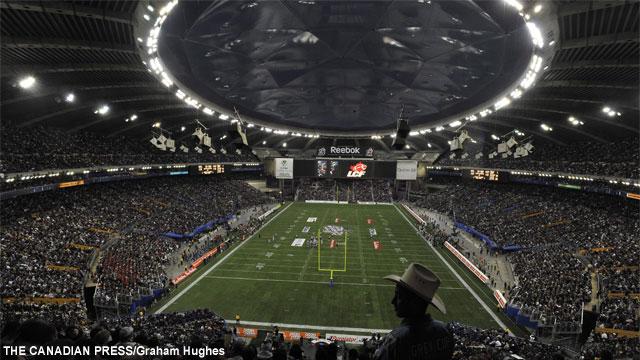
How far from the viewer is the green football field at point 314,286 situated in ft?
80.0

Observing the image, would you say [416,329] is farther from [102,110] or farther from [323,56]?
[102,110]

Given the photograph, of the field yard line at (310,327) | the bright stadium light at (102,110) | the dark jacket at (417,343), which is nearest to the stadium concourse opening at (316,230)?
the dark jacket at (417,343)

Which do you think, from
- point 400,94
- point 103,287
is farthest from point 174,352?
point 400,94

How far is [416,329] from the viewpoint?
3682 millimetres

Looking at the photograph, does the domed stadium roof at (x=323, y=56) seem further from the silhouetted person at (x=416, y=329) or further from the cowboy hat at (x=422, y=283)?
Answer: the silhouetted person at (x=416, y=329)

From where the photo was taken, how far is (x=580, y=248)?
109 ft

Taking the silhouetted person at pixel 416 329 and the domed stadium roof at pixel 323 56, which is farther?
the domed stadium roof at pixel 323 56

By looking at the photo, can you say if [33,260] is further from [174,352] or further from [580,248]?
[580,248]

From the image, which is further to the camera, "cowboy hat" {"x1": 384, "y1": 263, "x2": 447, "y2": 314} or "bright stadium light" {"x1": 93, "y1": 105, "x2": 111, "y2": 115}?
"bright stadium light" {"x1": 93, "y1": 105, "x2": 111, "y2": 115}

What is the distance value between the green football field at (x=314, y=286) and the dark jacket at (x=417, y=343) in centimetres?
2046

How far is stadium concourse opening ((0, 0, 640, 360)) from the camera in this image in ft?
55.6

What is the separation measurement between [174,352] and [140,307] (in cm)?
2002

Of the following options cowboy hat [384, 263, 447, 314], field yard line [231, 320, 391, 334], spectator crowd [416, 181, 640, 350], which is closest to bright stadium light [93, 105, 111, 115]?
field yard line [231, 320, 391, 334]

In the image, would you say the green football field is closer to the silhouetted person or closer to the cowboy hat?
the silhouetted person
